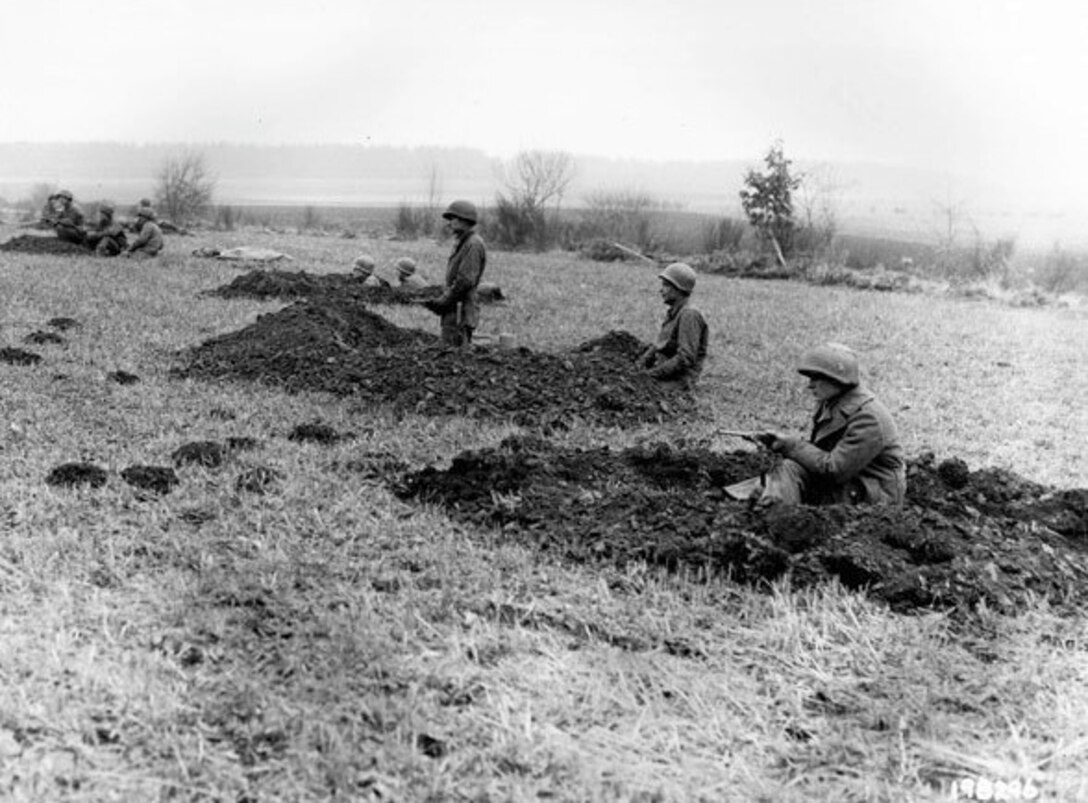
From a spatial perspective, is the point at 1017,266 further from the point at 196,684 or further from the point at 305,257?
the point at 196,684

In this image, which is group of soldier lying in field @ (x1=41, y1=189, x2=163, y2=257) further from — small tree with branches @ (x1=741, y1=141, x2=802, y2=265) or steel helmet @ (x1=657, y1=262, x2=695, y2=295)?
small tree with branches @ (x1=741, y1=141, x2=802, y2=265)

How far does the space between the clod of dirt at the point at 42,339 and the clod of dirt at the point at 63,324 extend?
749 millimetres

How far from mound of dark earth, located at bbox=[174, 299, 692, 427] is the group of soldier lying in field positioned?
1043 cm

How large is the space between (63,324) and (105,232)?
9.03 meters

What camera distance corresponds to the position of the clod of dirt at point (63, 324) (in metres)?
12.4

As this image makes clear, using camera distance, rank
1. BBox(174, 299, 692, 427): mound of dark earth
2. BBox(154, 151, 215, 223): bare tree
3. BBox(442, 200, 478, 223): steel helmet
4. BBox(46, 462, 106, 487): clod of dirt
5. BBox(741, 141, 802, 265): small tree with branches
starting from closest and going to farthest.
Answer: BBox(46, 462, 106, 487): clod of dirt
BBox(174, 299, 692, 427): mound of dark earth
BBox(442, 200, 478, 223): steel helmet
BBox(741, 141, 802, 265): small tree with branches
BBox(154, 151, 215, 223): bare tree

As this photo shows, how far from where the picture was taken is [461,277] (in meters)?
11.1

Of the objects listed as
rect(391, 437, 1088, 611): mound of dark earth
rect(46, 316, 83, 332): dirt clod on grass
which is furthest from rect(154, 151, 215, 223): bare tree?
rect(391, 437, 1088, 611): mound of dark earth

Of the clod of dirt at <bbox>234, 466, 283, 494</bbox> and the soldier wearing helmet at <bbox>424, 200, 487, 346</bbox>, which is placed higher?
the soldier wearing helmet at <bbox>424, 200, 487, 346</bbox>

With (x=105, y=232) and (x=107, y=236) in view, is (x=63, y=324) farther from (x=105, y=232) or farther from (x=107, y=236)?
(x=105, y=232)

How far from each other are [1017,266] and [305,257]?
24310 mm

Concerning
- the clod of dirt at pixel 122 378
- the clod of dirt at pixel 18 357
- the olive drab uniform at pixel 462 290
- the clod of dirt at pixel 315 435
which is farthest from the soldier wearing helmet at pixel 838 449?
the clod of dirt at pixel 18 357

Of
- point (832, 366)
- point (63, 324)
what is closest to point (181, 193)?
point (63, 324)

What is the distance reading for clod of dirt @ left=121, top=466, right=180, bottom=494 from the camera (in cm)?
668
